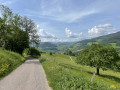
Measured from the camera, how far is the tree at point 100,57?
57.3 feet

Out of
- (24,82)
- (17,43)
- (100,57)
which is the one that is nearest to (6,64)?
(24,82)

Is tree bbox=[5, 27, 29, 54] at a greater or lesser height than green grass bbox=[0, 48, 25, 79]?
greater

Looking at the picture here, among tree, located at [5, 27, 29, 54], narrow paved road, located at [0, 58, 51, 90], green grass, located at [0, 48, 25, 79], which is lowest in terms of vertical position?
narrow paved road, located at [0, 58, 51, 90]

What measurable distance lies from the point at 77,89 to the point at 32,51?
5740cm

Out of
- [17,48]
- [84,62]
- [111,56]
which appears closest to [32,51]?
[17,48]

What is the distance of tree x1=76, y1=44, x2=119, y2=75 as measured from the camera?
17469 mm

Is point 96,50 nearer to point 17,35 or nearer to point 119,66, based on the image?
point 119,66

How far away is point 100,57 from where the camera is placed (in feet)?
58.5

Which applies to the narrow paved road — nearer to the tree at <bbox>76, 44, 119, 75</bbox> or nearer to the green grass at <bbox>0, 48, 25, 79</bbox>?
the green grass at <bbox>0, 48, 25, 79</bbox>

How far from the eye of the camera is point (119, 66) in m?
17.6

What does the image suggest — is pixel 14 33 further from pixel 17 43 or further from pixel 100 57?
pixel 100 57

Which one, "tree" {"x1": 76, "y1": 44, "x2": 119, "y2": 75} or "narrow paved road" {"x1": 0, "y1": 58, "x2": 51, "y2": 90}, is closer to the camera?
"narrow paved road" {"x1": 0, "y1": 58, "x2": 51, "y2": 90}

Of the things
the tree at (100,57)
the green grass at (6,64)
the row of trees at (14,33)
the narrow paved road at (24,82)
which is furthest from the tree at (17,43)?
the tree at (100,57)

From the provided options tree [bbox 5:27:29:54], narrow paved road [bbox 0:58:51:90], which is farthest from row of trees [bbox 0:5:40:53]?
narrow paved road [bbox 0:58:51:90]
